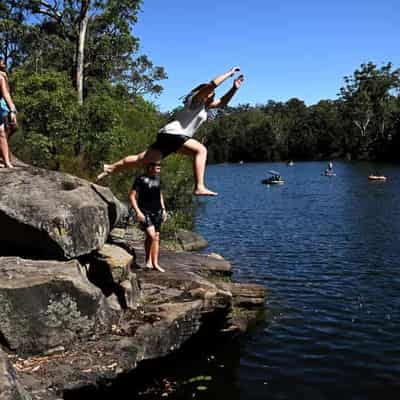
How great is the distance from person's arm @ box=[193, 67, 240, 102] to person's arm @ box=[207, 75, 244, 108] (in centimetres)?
30

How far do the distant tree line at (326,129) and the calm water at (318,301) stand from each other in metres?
69.2

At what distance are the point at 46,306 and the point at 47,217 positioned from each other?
1574 mm

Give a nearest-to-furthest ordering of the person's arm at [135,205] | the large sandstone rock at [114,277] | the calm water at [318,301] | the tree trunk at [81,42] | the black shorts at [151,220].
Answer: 1. the large sandstone rock at [114,277]
2. the calm water at [318,301]
3. the person's arm at [135,205]
4. the black shorts at [151,220]
5. the tree trunk at [81,42]

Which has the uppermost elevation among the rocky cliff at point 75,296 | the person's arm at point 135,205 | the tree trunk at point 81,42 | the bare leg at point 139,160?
the tree trunk at point 81,42

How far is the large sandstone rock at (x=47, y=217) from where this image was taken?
8930 mm

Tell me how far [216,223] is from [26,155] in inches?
542

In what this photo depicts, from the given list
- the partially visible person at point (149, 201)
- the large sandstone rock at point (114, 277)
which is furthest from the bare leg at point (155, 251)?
the large sandstone rock at point (114, 277)

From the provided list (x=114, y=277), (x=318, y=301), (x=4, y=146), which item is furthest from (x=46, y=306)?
(x=318, y=301)

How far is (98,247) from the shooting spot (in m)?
9.74

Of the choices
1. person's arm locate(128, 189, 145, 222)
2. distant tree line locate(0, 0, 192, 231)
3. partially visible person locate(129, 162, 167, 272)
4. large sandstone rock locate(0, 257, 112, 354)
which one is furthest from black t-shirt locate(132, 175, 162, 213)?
distant tree line locate(0, 0, 192, 231)

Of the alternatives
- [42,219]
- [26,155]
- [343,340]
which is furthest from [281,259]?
[42,219]

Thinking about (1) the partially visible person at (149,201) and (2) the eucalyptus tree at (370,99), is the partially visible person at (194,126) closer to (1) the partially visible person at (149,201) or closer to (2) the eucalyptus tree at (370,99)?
(1) the partially visible person at (149,201)

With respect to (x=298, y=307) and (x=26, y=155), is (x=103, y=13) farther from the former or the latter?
(x=298, y=307)

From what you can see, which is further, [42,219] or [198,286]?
[198,286]
